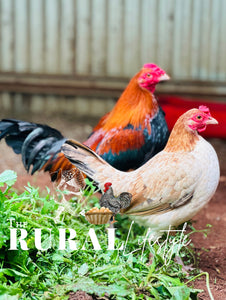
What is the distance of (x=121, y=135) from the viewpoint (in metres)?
3.39

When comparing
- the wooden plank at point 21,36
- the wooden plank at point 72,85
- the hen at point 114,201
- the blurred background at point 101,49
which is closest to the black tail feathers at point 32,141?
the hen at point 114,201

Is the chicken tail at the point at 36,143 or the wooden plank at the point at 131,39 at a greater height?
the wooden plank at the point at 131,39

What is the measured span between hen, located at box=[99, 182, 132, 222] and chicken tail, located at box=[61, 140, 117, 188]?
0.55 feet

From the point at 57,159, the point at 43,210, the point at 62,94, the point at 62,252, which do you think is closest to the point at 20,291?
the point at 62,252

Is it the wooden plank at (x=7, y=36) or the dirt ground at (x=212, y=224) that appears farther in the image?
the wooden plank at (x=7, y=36)

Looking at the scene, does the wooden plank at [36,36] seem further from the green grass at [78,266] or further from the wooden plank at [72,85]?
the green grass at [78,266]

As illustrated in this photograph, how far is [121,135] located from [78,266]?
111cm

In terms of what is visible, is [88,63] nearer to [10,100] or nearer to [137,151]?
[10,100]

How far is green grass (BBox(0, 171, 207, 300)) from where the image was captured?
2338 millimetres

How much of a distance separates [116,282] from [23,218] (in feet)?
2.18

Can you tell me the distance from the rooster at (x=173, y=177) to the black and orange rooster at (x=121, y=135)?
1.96 ft

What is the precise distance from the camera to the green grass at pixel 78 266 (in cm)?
234

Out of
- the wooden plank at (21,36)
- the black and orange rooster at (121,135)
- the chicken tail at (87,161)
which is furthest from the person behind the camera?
the wooden plank at (21,36)

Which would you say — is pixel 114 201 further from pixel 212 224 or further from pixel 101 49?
pixel 101 49
